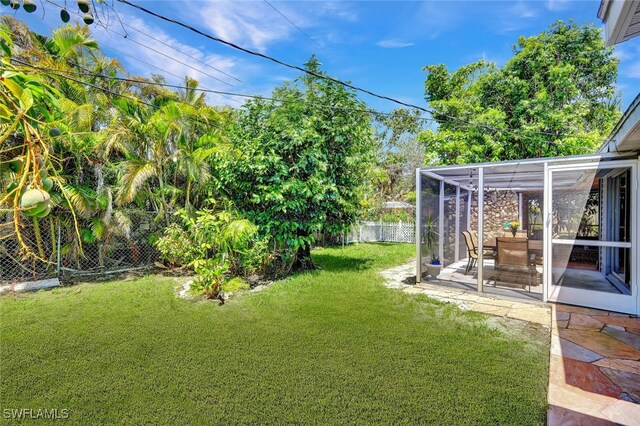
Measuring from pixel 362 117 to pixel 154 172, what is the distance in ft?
18.2

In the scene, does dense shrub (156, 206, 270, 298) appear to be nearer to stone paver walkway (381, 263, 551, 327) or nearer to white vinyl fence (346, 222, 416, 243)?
stone paver walkway (381, 263, 551, 327)

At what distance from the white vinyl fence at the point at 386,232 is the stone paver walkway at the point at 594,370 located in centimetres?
1141

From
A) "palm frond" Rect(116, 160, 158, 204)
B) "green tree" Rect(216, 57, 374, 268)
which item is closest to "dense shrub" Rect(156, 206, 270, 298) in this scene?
"green tree" Rect(216, 57, 374, 268)

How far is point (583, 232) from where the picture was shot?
5820 millimetres

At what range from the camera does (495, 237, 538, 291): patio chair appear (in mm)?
6535

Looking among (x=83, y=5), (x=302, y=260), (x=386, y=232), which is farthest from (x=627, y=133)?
(x=386, y=232)

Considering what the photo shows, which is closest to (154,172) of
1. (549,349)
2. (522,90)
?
(549,349)

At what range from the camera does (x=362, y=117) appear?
866 cm

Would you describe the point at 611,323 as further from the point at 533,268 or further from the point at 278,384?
the point at 278,384

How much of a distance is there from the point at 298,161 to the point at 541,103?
33.9ft

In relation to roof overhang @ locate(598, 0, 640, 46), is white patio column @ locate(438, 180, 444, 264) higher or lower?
lower

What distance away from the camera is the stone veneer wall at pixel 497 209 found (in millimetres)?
9852

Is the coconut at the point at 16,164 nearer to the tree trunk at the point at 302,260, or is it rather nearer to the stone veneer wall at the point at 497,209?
the tree trunk at the point at 302,260

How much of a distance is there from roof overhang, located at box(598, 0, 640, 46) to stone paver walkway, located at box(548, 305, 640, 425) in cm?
284
